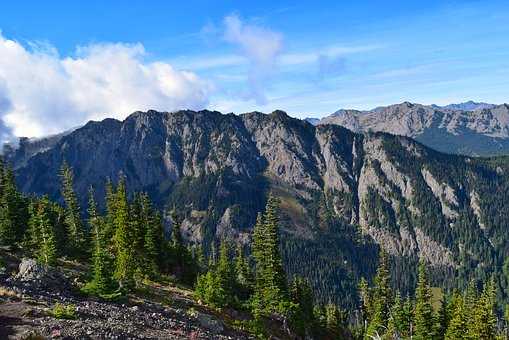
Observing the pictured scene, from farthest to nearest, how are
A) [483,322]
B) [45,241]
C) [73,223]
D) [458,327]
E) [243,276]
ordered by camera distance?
[243,276]
[73,223]
[458,327]
[483,322]
[45,241]

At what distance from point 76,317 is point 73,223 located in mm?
57367

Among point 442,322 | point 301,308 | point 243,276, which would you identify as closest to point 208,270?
point 243,276

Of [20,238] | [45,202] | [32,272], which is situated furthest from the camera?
[45,202]

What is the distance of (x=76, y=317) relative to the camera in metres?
31.0

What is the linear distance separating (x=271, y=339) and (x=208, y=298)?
9321 millimetres

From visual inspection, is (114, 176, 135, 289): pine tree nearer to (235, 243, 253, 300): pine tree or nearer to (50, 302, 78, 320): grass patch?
(235, 243, 253, 300): pine tree

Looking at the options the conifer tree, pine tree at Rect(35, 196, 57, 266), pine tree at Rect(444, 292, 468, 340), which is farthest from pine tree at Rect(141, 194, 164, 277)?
pine tree at Rect(444, 292, 468, 340)

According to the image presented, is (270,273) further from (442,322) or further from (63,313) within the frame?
(442,322)

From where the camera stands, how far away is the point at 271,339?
185ft

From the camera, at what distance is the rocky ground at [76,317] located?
89.8 ft

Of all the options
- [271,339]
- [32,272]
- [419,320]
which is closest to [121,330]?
[32,272]

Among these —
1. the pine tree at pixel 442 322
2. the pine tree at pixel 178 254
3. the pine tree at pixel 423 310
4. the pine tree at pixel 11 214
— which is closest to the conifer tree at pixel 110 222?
the pine tree at pixel 178 254

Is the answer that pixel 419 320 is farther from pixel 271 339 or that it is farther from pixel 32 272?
pixel 32 272

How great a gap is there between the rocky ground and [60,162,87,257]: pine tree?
137ft
